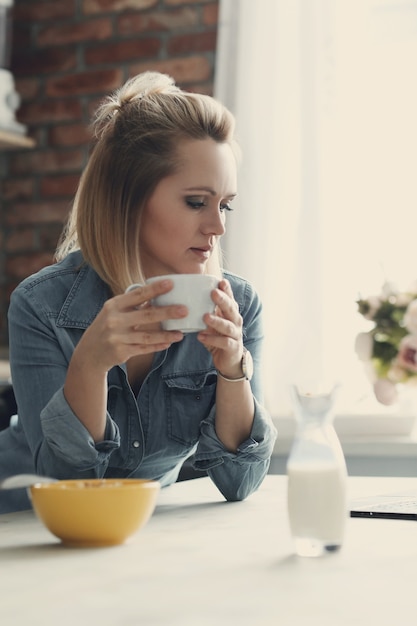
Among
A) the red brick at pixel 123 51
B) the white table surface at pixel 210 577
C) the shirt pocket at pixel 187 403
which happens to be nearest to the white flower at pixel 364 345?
the white table surface at pixel 210 577

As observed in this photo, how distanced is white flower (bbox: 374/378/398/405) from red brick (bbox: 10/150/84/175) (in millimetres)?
2251

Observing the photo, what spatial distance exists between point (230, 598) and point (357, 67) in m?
2.02

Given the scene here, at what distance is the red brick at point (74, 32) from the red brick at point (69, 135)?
0.28m

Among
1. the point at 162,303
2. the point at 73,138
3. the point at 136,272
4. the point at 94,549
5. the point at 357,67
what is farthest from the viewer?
the point at 73,138

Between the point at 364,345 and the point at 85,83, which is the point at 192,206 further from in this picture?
the point at 85,83

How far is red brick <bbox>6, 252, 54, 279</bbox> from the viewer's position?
298 centimetres

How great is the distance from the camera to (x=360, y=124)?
8.25 ft

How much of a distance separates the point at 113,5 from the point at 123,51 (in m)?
0.16

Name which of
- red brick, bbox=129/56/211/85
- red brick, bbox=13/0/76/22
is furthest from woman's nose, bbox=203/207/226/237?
red brick, bbox=13/0/76/22

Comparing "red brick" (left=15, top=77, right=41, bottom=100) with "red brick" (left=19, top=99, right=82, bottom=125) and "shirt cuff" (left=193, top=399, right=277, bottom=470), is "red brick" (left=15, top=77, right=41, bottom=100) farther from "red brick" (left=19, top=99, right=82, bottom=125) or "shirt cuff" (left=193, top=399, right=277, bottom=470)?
"shirt cuff" (left=193, top=399, right=277, bottom=470)

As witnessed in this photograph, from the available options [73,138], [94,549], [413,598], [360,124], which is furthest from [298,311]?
[413,598]

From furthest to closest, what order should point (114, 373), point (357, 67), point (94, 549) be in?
1. point (357, 67)
2. point (114, 373)
3. point (94, 549)

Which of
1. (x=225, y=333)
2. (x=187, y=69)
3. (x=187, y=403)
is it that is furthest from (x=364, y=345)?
(x=187, y=69)

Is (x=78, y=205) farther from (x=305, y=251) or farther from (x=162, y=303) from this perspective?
(x=305, y=251)
